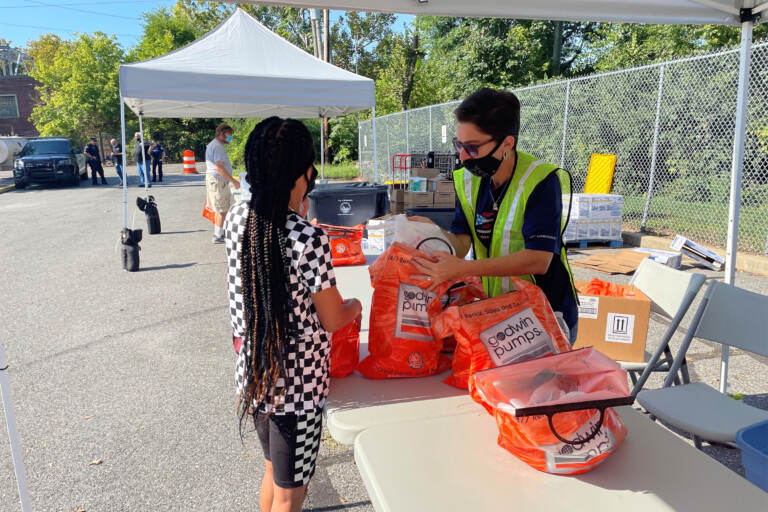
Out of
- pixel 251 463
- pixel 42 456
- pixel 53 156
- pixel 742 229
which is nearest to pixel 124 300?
pixel 42 456

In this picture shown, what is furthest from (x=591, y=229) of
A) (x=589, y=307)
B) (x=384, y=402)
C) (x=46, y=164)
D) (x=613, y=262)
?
(x=46, y=164)

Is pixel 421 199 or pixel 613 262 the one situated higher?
pixel 421 199

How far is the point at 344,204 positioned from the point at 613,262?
3.67 meters

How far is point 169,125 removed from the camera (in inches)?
1479

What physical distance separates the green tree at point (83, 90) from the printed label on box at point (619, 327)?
40585mm

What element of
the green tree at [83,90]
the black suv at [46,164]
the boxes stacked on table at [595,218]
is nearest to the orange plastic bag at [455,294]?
the boxes stacked on table at [595,218]

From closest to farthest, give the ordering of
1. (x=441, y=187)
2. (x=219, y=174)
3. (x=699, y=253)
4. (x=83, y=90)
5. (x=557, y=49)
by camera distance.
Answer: (x=699, y=253) → (x=441, y=187) → (x=219, y=174) → (x=557, y=49) → (x=83, y=90)

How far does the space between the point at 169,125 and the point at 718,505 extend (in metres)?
41.2

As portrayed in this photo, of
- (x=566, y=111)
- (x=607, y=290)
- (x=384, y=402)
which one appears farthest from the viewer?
(x=566, y=111)

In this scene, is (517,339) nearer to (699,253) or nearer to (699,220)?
(699,253)

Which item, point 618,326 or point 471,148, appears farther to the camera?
point 618,326

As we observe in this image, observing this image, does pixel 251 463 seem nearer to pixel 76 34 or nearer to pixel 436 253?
pixel 436 253

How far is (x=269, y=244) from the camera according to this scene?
1494mm

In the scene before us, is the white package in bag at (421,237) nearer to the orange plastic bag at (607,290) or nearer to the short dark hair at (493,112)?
the short dark hair at (493,112)
